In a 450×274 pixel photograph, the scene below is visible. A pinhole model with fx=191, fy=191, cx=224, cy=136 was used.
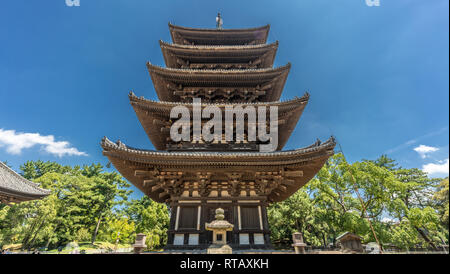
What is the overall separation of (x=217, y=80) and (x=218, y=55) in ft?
10.3

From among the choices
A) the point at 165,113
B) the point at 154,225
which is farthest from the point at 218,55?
the point at 154,225

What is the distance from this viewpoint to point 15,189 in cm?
1220

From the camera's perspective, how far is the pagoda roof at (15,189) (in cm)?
1109

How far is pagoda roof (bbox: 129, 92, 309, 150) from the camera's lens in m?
9.45

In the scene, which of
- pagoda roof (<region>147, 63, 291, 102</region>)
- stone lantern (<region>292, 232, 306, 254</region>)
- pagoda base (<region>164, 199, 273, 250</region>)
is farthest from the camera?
pagoda roof (<region>147, 63, 291, 102</region>)

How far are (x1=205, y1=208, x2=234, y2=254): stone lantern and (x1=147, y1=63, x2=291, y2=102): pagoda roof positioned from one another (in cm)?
786

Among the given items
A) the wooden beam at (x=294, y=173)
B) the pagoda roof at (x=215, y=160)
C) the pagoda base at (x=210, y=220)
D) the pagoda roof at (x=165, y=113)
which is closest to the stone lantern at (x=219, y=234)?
the pagoda base at (x=210, y=220)

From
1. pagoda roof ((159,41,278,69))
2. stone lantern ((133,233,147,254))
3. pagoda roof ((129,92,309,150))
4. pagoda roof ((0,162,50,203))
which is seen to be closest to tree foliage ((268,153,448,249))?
pagoda roof ((129,92,309,150))

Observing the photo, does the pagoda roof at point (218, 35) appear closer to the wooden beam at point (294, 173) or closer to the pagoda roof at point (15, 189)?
the wooden beam at point (294, 173)

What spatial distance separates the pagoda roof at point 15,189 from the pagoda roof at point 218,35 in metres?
14.9

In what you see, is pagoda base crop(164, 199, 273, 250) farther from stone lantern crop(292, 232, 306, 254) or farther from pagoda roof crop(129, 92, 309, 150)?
pagoda roof crop(129, 92, 309, 150)
